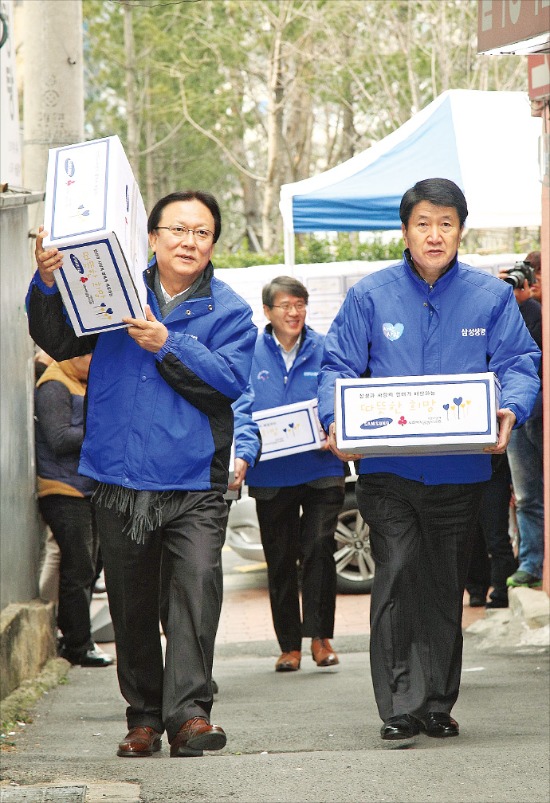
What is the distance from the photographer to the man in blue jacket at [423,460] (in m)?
5.33

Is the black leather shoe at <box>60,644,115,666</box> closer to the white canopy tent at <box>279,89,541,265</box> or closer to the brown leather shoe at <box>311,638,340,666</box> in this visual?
the brown leather shoe at <box>311,638,340,666</box>

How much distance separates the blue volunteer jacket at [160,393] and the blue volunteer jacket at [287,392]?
247cm

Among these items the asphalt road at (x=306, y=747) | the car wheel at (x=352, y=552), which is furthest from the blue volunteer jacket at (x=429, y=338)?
the car wheel at (x=352, y=552)

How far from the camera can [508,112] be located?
1058 centimetres

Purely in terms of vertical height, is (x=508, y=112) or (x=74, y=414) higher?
(x=508, y=112)

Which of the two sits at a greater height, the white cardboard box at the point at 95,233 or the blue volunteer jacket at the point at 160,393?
the white cardboard box at the point at 95,233

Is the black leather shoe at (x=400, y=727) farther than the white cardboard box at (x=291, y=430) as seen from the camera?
No

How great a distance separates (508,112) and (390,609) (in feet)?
20.1

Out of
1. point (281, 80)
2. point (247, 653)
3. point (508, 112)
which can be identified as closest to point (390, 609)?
point (247, 653)

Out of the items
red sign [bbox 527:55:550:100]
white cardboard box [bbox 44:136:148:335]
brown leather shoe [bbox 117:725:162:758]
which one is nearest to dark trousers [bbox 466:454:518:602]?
red sign [bbox 527:55:550:100]

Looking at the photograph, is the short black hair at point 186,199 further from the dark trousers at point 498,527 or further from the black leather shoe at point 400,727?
the dark trousers at point 498,527

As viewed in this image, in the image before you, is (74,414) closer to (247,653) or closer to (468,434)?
(247,653)

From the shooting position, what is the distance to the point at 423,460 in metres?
5.39

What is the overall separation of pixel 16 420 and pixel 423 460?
268cm
